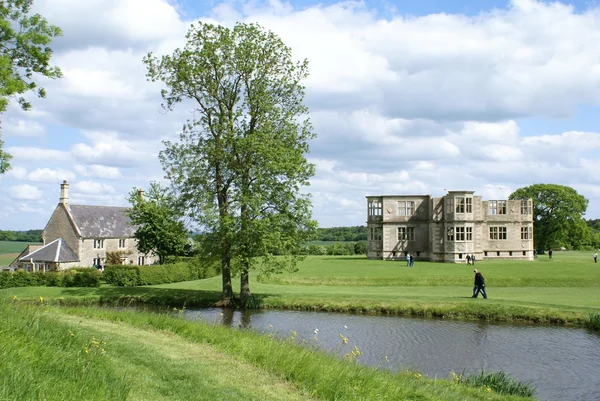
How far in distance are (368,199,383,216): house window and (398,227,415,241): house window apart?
10.8 ft

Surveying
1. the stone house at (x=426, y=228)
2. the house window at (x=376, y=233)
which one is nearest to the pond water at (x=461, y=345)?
the stone house at (x=426, y=228)

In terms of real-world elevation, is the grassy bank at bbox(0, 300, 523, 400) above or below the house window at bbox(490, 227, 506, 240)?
below

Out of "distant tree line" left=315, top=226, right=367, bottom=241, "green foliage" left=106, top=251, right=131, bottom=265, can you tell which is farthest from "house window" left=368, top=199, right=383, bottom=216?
"distant tree line" left=315, top=226, right=367, bottom=241

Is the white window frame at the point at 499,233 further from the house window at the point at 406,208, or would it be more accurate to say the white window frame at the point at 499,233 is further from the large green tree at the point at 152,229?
the large green tree at the point at 152,229

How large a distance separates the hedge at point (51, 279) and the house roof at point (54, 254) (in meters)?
20.1

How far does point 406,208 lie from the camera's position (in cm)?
6531

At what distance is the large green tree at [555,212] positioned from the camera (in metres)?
82.1

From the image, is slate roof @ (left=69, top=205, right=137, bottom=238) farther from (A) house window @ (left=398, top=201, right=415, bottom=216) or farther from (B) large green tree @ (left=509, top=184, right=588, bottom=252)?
(B) large green tree @ (left=509, top=184, right=588, bottom=252)

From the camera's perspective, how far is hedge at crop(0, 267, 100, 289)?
39.7 m

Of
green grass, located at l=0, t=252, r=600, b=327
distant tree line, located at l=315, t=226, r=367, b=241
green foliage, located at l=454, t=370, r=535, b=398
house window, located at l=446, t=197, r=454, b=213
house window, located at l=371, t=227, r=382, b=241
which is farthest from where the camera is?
distant tree line, located at l=315, t=226, r=367, b=241

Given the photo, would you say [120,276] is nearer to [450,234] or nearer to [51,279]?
[51,279]

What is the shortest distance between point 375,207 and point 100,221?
114 ft

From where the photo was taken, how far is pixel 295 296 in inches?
1277

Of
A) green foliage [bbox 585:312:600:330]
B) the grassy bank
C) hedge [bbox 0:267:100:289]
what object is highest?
the grassy bank
